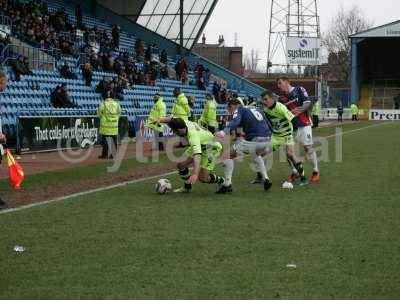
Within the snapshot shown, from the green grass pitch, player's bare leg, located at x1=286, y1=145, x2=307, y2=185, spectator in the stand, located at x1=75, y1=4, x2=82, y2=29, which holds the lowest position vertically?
the green grass pitch

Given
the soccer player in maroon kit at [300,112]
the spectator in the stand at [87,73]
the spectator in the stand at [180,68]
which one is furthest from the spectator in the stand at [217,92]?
the soccer player in maroon kit at [300,112]

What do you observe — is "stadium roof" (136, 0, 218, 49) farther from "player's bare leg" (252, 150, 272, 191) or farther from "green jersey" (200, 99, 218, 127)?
"player's bare leg" (252, 150, 272, 191)

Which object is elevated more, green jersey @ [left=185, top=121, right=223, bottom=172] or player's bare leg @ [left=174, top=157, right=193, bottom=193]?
green jersey @ [left=185, top=121, right=223, bottom=172]

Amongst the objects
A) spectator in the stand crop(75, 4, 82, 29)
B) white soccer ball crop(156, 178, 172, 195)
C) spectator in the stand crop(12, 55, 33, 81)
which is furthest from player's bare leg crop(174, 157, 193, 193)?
spectator in the stand crop(75, 4, 82, 29)

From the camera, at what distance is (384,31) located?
65062 millimetres

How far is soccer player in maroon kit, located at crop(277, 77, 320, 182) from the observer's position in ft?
46.1

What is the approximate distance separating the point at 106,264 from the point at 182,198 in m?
4.94

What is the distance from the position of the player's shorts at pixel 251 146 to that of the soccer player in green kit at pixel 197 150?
567 mm

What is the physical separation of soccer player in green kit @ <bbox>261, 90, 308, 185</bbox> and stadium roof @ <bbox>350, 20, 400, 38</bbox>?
53.1m

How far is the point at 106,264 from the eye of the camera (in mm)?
6809

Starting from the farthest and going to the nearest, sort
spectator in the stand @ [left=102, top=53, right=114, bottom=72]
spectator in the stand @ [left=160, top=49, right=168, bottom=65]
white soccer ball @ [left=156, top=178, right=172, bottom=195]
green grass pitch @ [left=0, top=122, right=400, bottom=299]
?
1. spectator in the stand @ [left=160, top=49, right=168, bottom=65]
2. spectator in the stand @ [left=102, top=53, right=114, bottom=72]
3. white soccer ball @ [left=156, top=178, right=172, bottom=195]
4. green grass pitch @ [left=0, top=122, right=400, bottom=299]

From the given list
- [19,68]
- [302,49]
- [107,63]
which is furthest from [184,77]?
[302,49]

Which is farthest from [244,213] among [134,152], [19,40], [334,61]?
[334,61]

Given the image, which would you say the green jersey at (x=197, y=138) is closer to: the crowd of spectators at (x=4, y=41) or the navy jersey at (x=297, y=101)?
the navy jersey at (x=297, y=101)
